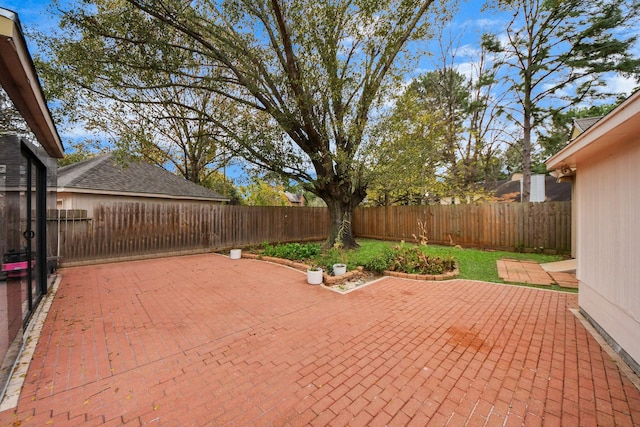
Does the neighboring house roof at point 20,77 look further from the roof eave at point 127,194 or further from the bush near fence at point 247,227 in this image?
the roof eave at point 127,194

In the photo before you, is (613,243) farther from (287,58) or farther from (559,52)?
(559,52)

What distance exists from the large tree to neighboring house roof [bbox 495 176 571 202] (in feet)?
41.0

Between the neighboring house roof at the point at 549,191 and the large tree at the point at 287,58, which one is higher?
the large tree at the point at 287,58

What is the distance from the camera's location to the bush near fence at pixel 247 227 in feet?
24.4

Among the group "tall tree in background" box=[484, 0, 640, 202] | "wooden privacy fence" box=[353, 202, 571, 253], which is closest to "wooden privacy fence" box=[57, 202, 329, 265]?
"wooden privacy fence" box=[353, 202, 571, 253]

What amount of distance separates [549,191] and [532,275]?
53.2 feet

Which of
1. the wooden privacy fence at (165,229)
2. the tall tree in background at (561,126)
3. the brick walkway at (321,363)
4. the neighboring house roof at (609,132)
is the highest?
the tall tree in background at (561,126)

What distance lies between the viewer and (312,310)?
12.7ft

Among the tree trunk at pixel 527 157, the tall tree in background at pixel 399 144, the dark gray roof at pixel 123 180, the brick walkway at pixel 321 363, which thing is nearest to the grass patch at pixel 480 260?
the brick walkway at pixel 321 363

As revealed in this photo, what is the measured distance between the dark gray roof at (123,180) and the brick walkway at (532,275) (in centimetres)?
1095

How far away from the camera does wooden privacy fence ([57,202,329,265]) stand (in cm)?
723

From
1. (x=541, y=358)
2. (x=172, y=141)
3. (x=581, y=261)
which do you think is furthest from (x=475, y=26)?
(x=172, y=141)

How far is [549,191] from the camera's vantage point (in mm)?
17219

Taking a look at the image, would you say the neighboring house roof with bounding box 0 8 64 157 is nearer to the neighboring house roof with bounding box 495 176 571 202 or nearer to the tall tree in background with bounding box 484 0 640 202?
the tall tree in background with bounding box 484 0 640 202
